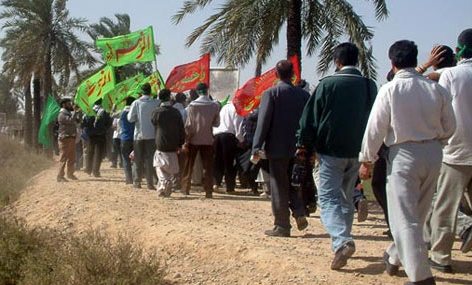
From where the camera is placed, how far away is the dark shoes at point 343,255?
5.86 meters

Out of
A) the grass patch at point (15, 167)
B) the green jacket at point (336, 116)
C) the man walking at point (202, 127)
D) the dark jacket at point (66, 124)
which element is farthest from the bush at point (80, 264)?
the grass patch at point (15, 167)

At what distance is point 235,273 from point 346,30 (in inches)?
394

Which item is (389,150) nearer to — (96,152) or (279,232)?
(279,232)

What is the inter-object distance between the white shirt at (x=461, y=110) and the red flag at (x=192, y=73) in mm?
8311

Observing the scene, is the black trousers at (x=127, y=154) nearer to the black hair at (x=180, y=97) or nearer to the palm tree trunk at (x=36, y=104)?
the black hair at (x=180, y=97)

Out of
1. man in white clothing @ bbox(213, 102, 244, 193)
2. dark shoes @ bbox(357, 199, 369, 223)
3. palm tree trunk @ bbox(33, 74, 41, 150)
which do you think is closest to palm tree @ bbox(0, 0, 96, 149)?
palm tree trunk @ bbox(33, 74, 41, 150)

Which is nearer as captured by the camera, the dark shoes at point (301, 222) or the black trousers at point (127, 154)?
the dark shoes at point (301, 222)

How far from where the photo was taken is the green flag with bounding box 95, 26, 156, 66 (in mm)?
14805

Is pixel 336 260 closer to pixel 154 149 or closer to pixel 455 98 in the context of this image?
pixel 455 98

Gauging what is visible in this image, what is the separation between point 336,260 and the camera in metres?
5.95

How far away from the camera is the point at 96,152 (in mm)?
15492

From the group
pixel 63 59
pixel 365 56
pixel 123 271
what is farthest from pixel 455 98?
pixel 63 59

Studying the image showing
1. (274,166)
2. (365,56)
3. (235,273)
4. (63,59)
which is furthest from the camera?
(63,59)

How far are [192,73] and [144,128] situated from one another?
2.09 meters
